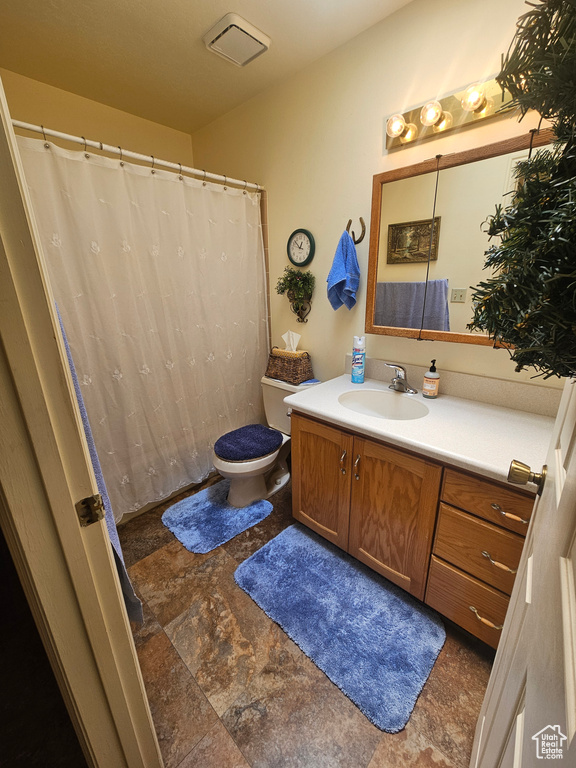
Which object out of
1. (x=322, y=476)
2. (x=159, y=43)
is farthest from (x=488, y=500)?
(x=159, y=43)

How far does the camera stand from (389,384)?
1.66 metres

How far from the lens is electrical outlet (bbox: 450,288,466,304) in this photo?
4.32 ft

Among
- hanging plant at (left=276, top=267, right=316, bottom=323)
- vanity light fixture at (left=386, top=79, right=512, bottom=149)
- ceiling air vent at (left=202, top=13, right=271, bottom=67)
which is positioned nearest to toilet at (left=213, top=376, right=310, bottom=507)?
hanging plant at (left=276, top=267, right=316, bottom=323)

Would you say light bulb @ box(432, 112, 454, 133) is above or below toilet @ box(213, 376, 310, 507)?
above

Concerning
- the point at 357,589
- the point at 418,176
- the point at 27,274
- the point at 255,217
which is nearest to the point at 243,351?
the point at 255,217

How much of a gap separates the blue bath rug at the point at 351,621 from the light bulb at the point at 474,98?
2031mm

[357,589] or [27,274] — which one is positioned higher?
[27,274]

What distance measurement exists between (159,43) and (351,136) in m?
1.02

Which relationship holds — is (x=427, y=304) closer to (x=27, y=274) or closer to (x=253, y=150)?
(x=27, y=274)

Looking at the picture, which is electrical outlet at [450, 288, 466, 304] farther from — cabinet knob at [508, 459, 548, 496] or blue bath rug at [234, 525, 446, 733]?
blue bath rug at [234, 525, 446, 733]

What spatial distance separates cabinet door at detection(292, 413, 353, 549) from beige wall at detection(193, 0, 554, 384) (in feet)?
1.94

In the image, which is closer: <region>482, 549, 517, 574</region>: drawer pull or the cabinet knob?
the cabinet knob

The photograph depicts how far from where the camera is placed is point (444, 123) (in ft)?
4.20

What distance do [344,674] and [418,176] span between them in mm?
2026
